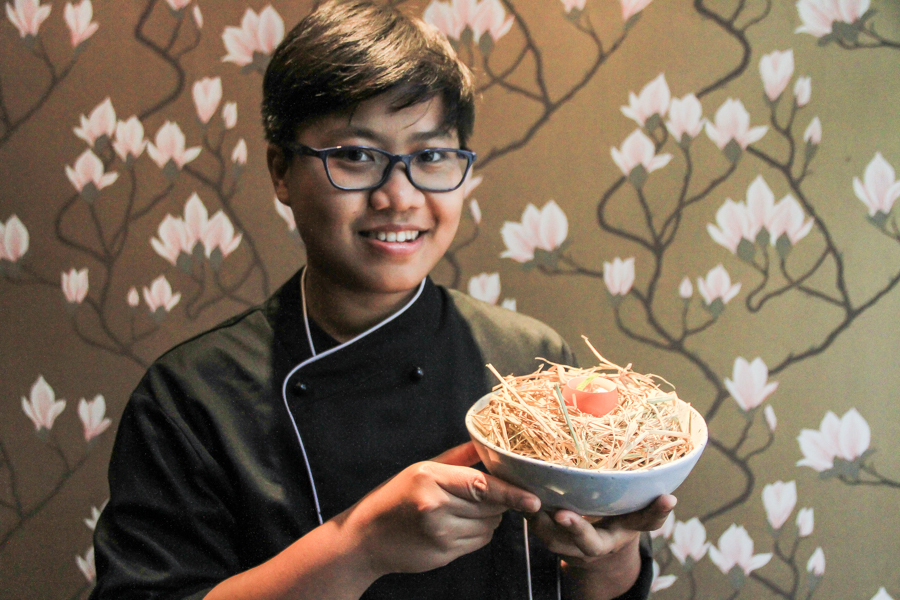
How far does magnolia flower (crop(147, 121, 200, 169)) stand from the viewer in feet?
4.92

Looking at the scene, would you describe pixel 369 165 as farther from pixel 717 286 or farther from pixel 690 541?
pixel 690 541

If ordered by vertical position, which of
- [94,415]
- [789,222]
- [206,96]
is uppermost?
[206,96]

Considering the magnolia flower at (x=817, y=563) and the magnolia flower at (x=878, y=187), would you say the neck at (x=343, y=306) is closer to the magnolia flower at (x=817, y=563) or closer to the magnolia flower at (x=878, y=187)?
the magnolia flower at (x=878, y=187)

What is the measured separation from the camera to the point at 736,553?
146 centimetres

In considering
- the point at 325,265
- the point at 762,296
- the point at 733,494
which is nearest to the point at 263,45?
the point at 325,265

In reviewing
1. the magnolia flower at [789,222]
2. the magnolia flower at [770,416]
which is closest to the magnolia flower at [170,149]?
the magnolia flower at [789,222]

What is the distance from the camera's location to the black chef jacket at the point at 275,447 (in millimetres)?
853

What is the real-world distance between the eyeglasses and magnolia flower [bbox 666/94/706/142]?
713mm

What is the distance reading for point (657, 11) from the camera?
4.33 feet

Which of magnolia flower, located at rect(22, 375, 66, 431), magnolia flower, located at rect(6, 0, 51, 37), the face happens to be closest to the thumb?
the face

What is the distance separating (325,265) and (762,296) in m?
1.04

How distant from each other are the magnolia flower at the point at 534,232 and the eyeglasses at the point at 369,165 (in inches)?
22.9

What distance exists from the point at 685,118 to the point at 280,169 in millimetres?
933

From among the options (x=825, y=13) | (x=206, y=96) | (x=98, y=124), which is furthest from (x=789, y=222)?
(x=98, y=124)
